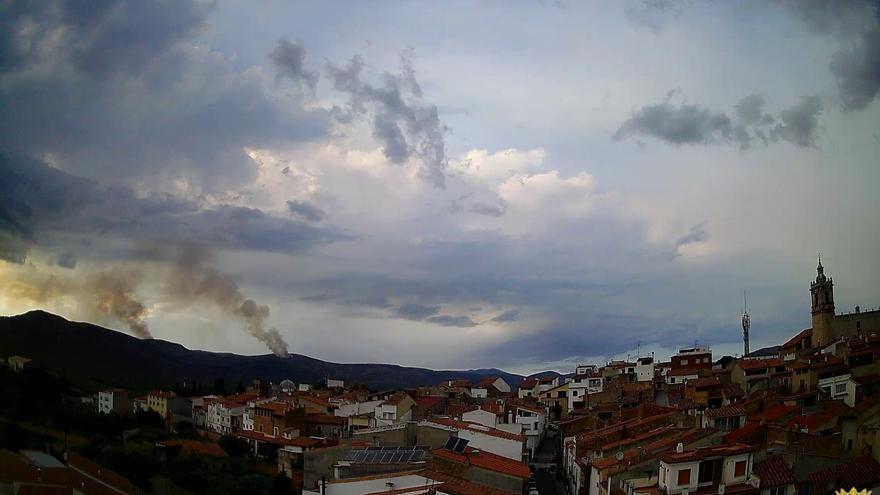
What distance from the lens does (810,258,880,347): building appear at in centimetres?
4831

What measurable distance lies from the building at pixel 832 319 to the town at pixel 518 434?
103mm

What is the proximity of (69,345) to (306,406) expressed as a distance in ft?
282

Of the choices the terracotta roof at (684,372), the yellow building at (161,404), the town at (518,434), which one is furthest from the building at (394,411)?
the yellow building at (161,404)

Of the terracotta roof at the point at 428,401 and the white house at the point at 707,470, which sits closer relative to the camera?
the white house at the point at 707,470

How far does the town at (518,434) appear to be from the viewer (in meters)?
21.6

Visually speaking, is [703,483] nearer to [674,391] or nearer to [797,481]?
[797,481]

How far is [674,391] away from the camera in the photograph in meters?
44.4

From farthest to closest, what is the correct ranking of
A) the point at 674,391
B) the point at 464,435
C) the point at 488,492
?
the point at 674,391 → the point at 464,435 → the point at 488,492

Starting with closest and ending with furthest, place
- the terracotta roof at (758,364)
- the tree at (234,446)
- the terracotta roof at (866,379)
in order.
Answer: the terracotta roof at (866,379) < the terracotta roof at (758,364) < the tree at (234,446)

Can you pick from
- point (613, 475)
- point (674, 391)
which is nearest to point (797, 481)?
point (613, 475)

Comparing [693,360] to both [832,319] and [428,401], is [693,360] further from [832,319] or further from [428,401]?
[428,401]

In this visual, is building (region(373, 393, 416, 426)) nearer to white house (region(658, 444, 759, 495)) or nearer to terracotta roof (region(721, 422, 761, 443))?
terracotta roof (region(721, 422, 761, 443))

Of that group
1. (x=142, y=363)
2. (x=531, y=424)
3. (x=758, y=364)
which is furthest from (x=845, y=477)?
(x=142, y=363)

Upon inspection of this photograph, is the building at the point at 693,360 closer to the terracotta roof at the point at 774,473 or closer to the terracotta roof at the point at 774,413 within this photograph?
the terracotta roof at the point at 774,413
